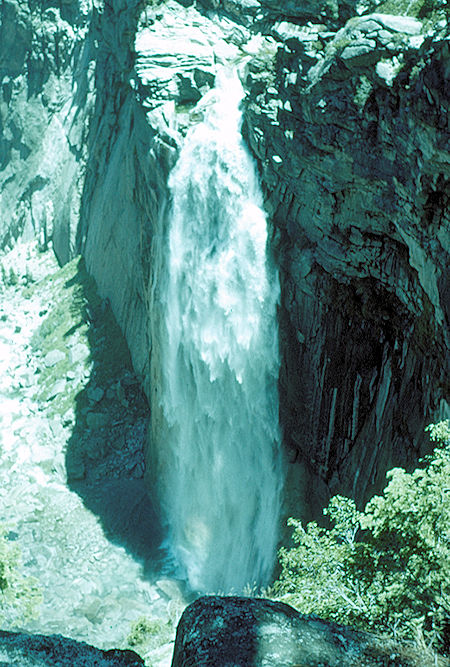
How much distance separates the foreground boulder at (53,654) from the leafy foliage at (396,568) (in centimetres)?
304

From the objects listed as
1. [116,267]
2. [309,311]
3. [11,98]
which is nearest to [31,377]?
[116,267]

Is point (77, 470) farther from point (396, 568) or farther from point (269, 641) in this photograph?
point (269, 641)

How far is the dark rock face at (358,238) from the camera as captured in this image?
13.4 metres

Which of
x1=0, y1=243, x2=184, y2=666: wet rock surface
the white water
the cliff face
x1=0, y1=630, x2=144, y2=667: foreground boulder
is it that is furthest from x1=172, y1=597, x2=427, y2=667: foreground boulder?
the white water

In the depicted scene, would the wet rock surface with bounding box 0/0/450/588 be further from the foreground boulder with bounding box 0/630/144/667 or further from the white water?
the foreground boulder with bounding box 0/630/144/667

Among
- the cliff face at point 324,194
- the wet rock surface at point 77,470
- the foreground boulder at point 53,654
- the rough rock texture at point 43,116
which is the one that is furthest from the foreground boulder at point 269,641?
the rough rock texture at point 43,116

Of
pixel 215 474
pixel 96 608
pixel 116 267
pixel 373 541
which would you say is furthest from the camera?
pixel 116 267

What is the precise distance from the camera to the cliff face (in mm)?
13812

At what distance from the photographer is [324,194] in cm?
1753

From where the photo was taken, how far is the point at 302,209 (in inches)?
743

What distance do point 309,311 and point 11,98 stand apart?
36166mm

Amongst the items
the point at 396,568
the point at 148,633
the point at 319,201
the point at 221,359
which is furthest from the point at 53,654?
the point at 221,359

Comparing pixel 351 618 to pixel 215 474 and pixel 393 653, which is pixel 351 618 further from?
pixel 215 474

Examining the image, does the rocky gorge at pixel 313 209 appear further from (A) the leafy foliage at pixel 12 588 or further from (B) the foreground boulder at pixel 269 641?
(B) the foreground boulder at pixel 269 641
